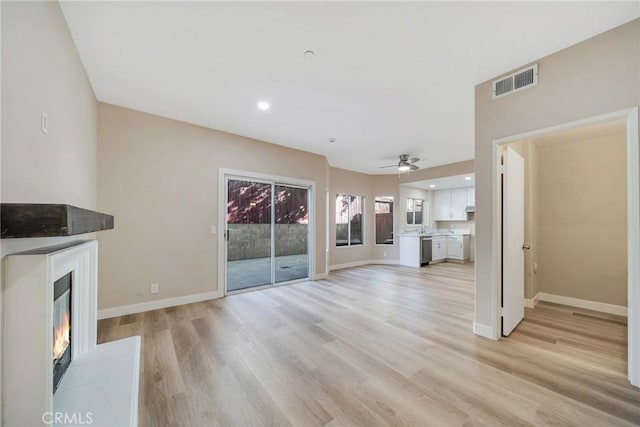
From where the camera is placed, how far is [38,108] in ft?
4.56

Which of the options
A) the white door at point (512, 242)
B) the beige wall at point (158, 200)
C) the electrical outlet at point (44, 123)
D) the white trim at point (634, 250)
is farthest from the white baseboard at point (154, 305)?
the white trim at point (634, 250)

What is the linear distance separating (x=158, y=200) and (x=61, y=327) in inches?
90.5

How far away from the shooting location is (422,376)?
1.89 metres

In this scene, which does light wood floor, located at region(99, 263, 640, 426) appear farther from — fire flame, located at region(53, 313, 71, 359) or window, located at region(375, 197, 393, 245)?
window, located at region(375, 197, 393, 245)

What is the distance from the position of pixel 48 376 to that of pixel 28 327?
0.69 feet

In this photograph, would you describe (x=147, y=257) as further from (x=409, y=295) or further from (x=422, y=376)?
(x=409, y=295)

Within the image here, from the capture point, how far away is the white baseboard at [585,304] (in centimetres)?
316

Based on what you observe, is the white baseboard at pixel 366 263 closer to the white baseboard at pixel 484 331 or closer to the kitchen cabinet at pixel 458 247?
the kitchen cabinet at pixel 458 247

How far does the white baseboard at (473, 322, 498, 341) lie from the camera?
249cm

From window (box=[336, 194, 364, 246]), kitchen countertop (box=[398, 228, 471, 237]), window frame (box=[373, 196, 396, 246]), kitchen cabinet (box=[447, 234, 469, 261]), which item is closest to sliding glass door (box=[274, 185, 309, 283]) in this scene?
window (box=[336, 194, 364, 246])

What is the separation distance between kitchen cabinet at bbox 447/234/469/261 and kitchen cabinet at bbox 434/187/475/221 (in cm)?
65

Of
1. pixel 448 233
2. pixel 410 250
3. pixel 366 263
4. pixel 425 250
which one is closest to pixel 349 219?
pixel 366 263

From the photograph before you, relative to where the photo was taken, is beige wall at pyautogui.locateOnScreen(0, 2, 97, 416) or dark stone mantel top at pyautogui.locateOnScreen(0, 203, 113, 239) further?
beige wall at pyautogui.locateOnScreen(0, 2, 97, 416)

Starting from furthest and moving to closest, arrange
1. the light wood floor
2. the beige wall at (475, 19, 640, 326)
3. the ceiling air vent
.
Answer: the ceiling air vent < the beige wall at (475, 19, 640, 326) < the light wood floor
